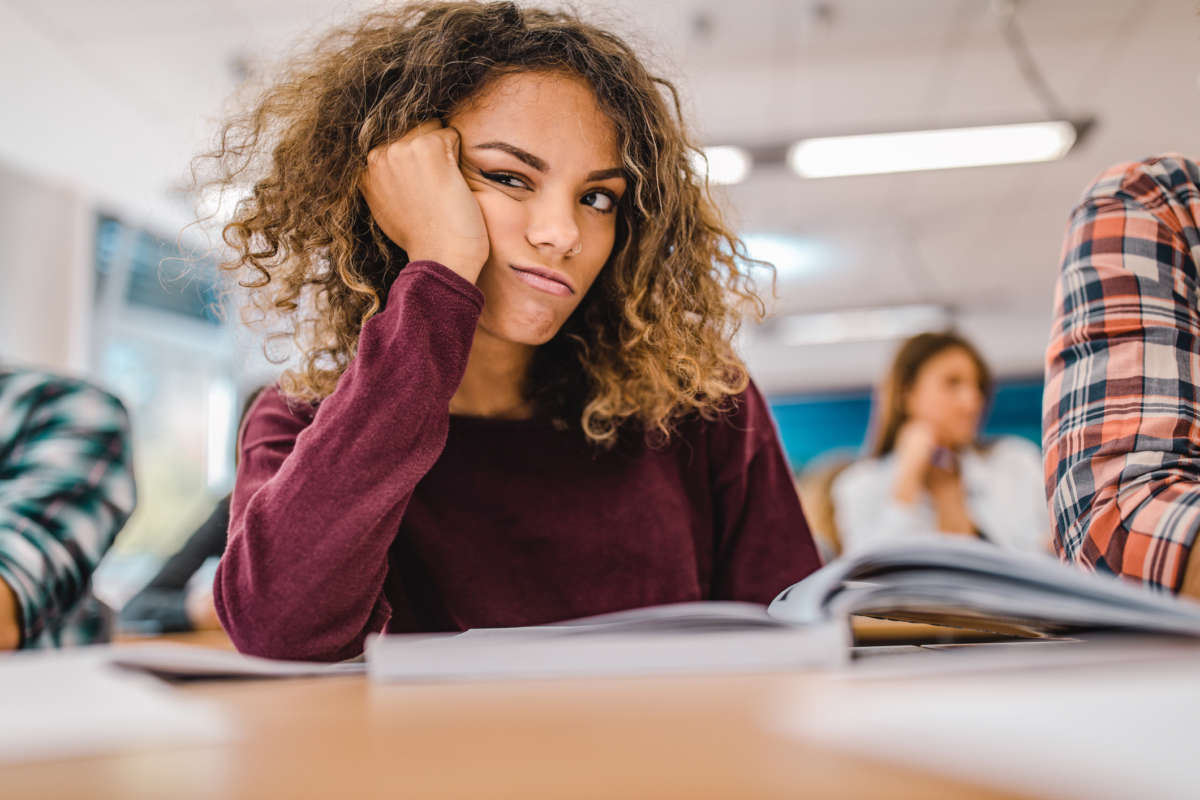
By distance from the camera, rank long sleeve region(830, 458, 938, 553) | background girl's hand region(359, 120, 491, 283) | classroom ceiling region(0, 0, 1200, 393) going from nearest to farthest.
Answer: background girl's hand region(359, 120, 491, 283)
long sleeve region(830, 458, 938, 553)
classroom ceiling region(0, 0, 1200, 393)

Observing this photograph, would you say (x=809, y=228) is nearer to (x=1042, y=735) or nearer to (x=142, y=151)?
(x=142, y=151)

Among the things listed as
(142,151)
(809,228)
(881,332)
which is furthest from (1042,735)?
(881,332)

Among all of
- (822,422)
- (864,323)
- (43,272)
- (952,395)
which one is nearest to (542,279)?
(952,395)

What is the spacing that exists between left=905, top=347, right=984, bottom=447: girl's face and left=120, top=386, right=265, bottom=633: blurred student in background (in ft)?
7.55

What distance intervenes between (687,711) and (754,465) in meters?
0.71

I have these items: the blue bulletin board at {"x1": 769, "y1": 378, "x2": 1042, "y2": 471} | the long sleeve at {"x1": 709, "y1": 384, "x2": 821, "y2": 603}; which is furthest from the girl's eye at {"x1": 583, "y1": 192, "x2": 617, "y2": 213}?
the blue bulletin board at {"x1": 769, "y1": 378, "x2": 1042, "y2": 471}

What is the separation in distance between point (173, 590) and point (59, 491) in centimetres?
82

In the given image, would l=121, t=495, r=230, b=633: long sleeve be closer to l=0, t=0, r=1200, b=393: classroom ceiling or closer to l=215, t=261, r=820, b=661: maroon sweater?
l=215, t=261, r=820, b=661: maroon sweater

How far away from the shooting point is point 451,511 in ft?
2.83

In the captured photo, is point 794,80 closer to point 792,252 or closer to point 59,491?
point 792,252

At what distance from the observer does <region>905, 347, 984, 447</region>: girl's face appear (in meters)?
3.00

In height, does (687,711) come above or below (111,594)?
above

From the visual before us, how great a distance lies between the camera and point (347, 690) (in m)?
0.35

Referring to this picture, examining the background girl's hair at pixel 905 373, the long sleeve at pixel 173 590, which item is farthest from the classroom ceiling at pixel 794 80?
the long sleeve at pixel 173 590
